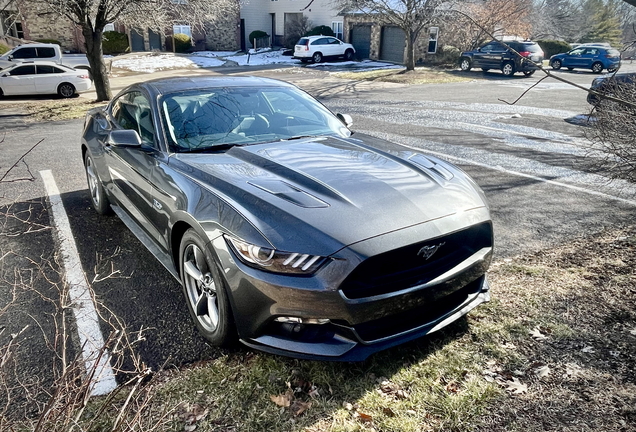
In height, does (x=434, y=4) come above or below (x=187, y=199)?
above

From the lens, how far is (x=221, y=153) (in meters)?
3.72

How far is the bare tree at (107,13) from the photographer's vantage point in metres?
12.4

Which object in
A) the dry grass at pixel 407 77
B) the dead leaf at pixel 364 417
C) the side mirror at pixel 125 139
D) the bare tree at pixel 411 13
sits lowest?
the dead leaf at pixel 364 417

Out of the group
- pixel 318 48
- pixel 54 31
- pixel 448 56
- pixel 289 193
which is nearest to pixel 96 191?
pixel 289 193

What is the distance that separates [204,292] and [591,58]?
32.0 metres

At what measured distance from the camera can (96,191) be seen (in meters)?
5.52

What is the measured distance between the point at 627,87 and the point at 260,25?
39711mm

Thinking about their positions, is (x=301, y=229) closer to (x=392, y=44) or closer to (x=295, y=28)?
(x=392, y=44)

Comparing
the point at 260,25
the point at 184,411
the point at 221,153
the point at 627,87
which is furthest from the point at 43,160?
the point at 260,25

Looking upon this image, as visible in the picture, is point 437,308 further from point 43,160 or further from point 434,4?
point 434,4

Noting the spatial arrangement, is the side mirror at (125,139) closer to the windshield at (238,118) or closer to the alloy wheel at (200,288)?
the windshield at (238,118)

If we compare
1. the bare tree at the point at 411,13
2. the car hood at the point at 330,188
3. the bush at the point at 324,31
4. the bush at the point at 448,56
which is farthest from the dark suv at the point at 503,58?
the car hood at the point at 330,188

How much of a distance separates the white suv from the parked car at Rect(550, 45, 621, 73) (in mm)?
13955

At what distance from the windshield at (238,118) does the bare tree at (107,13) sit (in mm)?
9768
